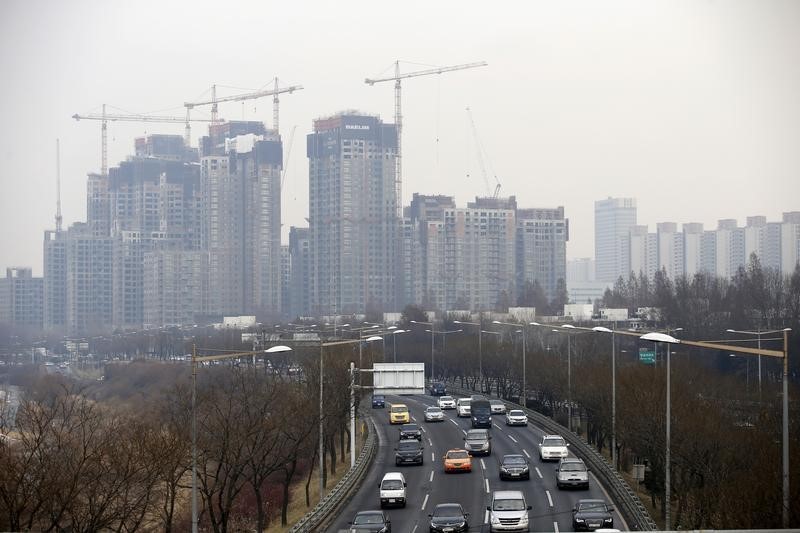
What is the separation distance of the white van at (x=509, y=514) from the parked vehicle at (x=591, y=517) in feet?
4.51

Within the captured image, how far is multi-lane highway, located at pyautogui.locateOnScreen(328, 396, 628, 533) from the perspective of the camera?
32.2 metres

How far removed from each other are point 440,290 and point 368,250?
13879mm

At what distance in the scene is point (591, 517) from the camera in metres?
28.2

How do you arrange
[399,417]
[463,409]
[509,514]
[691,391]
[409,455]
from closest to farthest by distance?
[509,514] → [409,455] → [691,391] → [399,417] → [463,409]

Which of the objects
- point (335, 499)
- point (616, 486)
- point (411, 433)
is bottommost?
point (411, 433)

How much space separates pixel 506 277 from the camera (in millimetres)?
184250

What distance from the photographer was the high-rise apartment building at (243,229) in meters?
185

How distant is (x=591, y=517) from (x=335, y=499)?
982 cm

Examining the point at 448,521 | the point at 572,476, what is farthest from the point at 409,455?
the point at 448,521

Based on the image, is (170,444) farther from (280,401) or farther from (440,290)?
(440,290)

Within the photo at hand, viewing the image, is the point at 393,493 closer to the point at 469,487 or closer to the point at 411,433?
the point at 469,487

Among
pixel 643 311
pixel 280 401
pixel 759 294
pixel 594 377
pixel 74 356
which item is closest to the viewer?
pixel 280 401

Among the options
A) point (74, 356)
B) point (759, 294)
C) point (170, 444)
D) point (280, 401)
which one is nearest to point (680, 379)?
point (280, 401)

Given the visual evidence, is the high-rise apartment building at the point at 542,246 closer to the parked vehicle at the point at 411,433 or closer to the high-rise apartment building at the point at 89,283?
the high-rise apartment building at the point at 89,283
